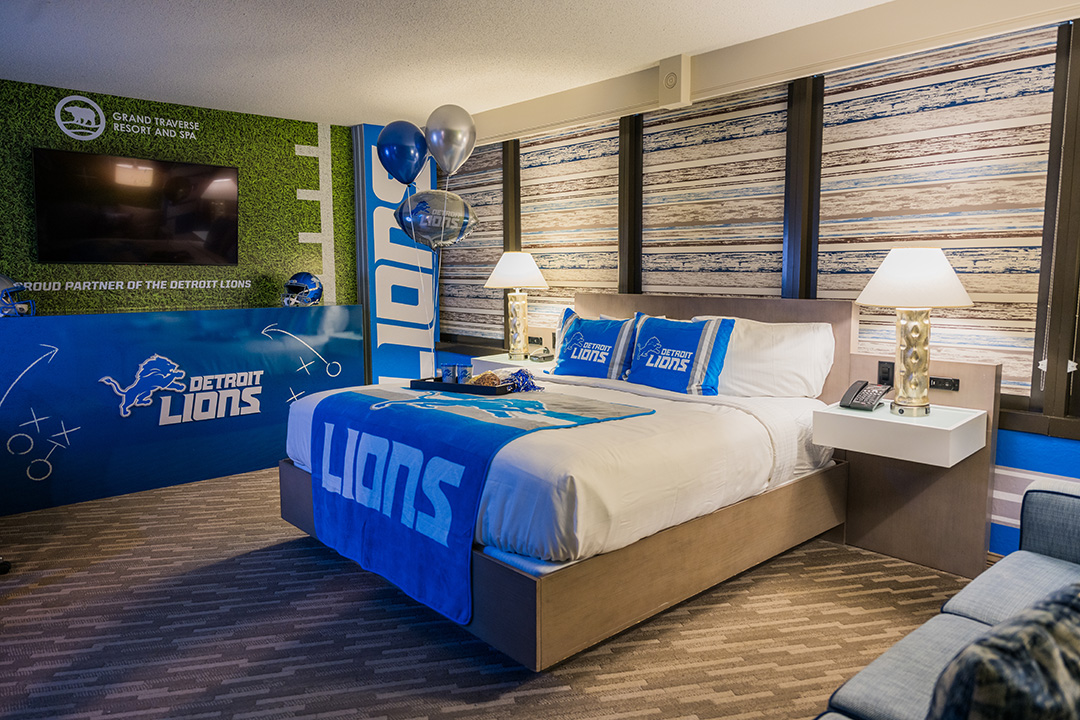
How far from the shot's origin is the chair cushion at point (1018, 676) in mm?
822

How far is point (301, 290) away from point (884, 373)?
390 centimetres

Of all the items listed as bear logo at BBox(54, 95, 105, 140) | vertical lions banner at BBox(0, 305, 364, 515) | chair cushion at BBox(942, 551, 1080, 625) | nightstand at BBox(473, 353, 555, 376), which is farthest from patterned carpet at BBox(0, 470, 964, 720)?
bear logo at BBox(54, 95, 105, 140)

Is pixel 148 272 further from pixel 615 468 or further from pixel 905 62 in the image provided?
pixel 905 62

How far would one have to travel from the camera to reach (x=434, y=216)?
3.96 metres

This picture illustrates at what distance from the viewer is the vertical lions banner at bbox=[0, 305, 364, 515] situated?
12.6 feet

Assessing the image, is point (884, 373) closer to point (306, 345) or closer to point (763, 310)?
point (763, 310)

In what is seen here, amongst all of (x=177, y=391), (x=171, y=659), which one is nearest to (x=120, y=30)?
(x=177, y=391)

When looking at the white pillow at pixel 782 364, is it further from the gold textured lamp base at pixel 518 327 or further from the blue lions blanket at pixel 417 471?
the gold textured lamp base at pixel 518 327

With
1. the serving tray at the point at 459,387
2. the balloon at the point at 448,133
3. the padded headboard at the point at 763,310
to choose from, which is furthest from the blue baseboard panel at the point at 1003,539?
the balloon at the point at 448,133

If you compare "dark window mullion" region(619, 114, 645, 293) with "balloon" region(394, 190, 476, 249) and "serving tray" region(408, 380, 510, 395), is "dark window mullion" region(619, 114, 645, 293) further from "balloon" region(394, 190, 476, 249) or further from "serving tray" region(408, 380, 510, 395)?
"serving tray" region(408, 380, 510, 395)

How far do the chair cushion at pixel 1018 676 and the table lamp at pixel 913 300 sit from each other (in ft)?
6.74

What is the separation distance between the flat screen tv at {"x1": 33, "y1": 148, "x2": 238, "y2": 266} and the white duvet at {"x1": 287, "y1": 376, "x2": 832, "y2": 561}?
2.42 m

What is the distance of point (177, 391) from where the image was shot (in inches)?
172

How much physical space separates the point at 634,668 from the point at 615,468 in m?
0.67
